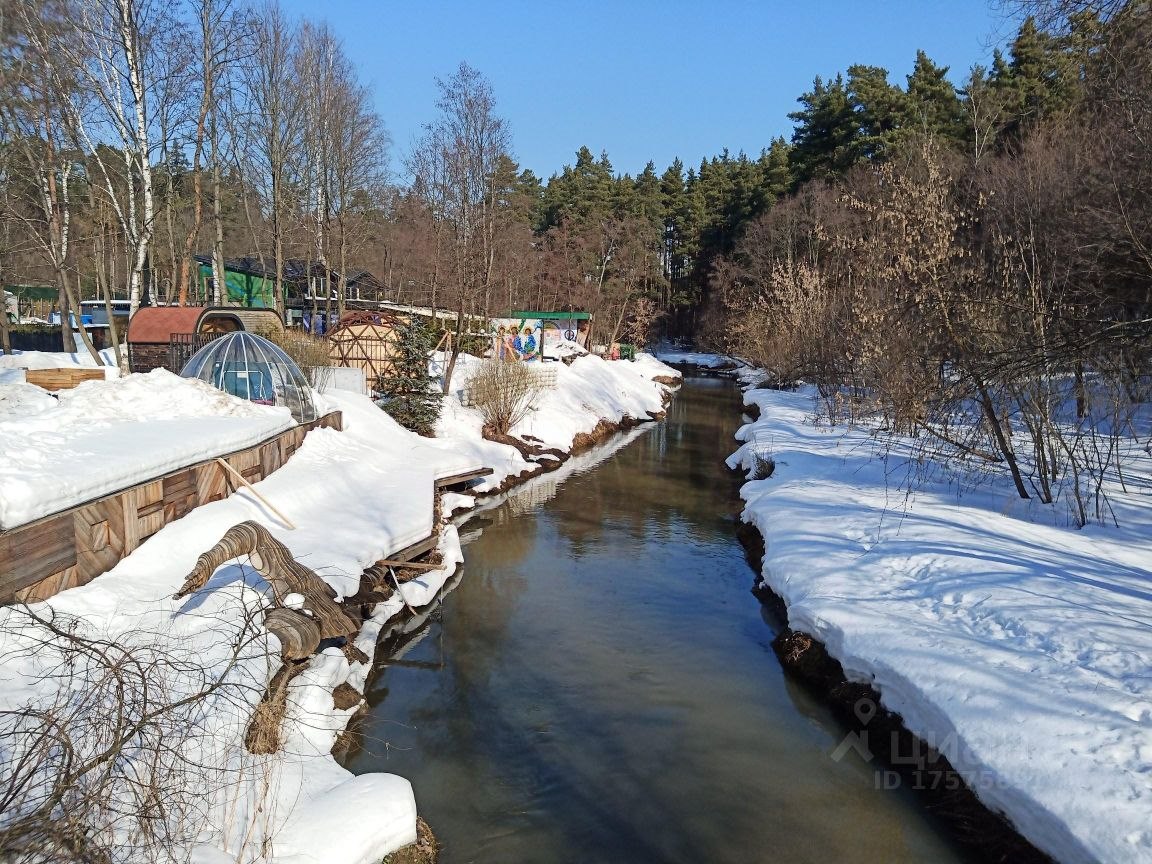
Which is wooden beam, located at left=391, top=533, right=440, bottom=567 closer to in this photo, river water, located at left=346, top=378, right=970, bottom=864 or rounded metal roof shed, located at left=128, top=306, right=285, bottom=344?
river water, located at left=346, top=378, right=970, bottom=864

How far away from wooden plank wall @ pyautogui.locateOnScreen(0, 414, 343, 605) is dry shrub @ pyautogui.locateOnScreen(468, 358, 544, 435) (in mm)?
9967

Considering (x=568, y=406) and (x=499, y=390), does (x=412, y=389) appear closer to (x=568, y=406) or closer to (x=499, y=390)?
(x=499, y=390)

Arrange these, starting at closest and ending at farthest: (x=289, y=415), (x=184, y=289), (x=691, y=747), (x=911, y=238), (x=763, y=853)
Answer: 1. (x=763, y=853)
2. (x=691, y=747)
3. (x=911, y=238)
4. (x=289, y=415)
5. (x=184, y=289)

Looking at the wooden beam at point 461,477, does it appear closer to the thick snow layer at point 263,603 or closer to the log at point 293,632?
the thick snow layer at point 263,603

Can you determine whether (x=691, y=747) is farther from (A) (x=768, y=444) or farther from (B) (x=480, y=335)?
(B) (x=480, y=335)

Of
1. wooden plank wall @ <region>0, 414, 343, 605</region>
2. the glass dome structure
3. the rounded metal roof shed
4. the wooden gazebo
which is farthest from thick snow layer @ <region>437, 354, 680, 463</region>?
wooden plank wall @ <region>0, 414, 343, 605</region>

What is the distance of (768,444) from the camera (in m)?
18.6

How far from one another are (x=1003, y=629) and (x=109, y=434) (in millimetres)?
9848

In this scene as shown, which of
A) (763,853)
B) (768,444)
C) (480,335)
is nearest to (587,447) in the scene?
(768,444)

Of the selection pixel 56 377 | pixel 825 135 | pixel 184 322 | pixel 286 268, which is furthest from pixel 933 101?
pixel 56 377

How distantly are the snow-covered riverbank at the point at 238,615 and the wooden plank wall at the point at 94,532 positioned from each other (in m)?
0.15

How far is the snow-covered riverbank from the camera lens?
452cm

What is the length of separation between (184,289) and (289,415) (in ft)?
38.6

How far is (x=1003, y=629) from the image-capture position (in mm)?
7109
